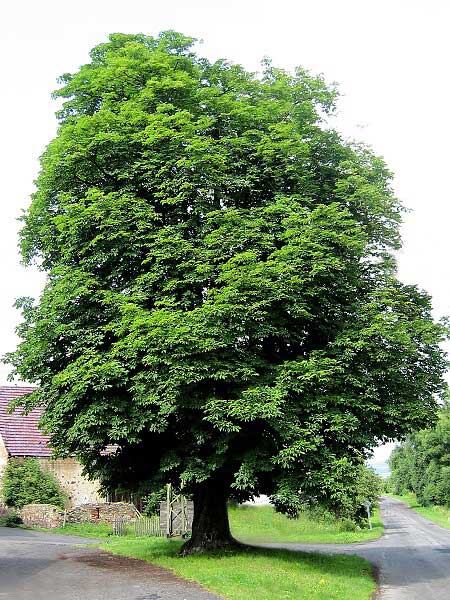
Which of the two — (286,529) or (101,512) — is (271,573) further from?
(286,529)

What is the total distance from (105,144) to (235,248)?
5.14 metres

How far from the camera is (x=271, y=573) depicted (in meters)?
16.1

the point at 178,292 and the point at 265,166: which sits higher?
the point at 265,166

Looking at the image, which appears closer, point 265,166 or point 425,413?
point 425,413

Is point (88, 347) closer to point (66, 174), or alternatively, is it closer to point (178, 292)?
point (178, 292)

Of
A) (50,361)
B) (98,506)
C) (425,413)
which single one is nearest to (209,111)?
(50,361)

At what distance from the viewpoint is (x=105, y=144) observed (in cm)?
1917

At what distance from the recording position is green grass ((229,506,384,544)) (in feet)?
112

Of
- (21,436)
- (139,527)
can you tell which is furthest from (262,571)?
(21,436)

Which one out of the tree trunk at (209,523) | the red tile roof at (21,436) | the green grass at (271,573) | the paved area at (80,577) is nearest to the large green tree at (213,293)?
the tree trunk at (209,523)

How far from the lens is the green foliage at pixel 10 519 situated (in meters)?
31.1

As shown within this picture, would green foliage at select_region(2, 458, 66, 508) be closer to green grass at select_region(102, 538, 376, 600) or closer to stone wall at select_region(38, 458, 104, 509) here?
stone wall at select_region(38, 458, 104, 509)

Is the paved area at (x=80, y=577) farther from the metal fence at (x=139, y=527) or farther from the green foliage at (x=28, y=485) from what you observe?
the green foliage at (x=28, y=485)

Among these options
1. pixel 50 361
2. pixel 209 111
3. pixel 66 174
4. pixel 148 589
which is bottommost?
pixel 148 589
